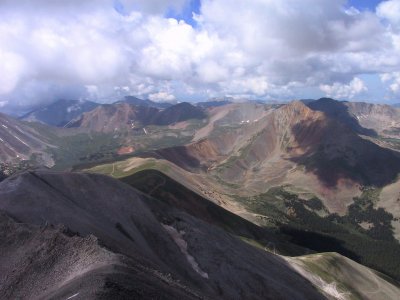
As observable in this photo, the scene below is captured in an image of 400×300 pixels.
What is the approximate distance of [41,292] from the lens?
172ft

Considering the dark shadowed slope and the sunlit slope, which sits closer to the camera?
the dark shadowed slope

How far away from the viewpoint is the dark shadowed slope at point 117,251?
52.3 meters

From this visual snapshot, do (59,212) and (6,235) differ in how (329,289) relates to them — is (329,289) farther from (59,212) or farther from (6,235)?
(6,235)

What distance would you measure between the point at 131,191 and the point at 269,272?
148 ft

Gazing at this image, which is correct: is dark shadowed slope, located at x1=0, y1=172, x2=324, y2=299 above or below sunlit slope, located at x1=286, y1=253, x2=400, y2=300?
above

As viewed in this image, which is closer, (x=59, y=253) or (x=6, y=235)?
(x=59, y=253)

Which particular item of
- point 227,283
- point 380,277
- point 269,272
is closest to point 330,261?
point 380,277

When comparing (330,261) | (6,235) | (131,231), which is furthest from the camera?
(330,261)

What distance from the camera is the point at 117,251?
66.2 metres

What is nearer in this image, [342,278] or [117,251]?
[117,251]

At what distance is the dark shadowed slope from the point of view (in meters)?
52.3

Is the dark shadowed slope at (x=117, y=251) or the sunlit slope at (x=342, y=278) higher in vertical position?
the dark shadowed slope at (x=117, y=251)

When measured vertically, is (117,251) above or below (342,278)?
above

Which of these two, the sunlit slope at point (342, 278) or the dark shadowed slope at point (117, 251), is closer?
the dark shadowed slope at point (117, 251)
